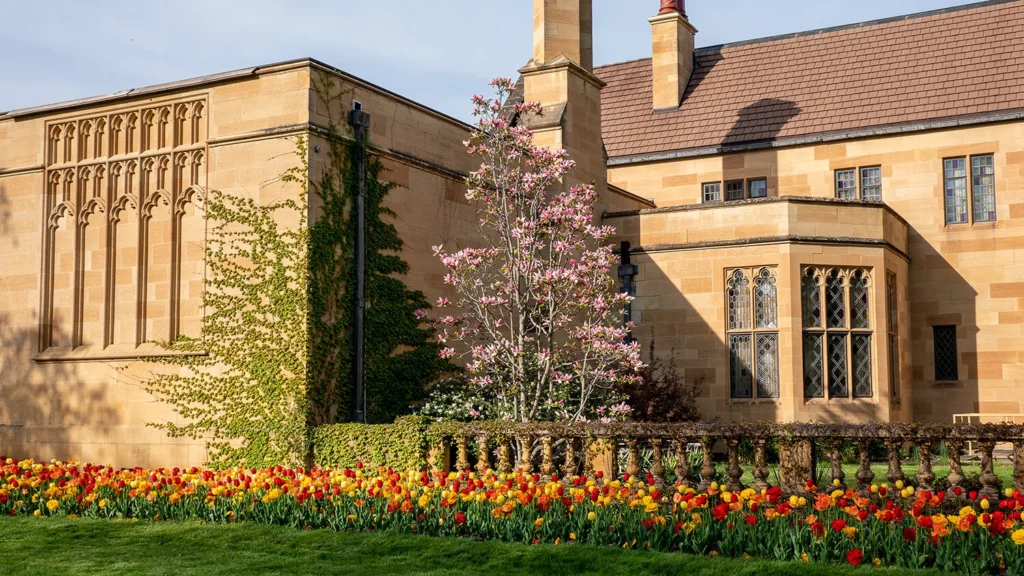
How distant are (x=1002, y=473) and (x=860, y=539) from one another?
9338 millimetres

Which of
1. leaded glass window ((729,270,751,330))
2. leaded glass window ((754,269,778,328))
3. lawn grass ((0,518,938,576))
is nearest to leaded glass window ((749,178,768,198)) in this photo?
leaded glass window ((729,270,751,330))

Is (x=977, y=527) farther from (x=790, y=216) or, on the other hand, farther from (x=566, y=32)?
(x=566, y=32)

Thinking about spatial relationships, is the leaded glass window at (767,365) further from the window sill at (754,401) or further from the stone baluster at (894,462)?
the stone baluster at (894,462)

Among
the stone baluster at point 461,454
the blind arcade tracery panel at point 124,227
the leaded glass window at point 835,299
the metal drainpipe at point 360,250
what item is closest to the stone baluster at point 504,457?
the stone baluster at point 461,454

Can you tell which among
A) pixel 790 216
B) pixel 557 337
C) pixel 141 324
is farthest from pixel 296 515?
pixel 790 216

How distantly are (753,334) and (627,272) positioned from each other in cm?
269

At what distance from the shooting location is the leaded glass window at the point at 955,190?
23703 millimetres

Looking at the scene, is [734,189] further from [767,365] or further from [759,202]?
[767,365]

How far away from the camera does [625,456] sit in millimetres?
14320

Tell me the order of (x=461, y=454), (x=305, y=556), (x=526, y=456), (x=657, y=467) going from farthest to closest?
(x=461, y=454), (x=526, y=456), (x=657, y=467), (x=305, y=556)

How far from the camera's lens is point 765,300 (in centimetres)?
1930

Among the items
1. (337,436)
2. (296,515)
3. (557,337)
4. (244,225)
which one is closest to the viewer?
(296,515)

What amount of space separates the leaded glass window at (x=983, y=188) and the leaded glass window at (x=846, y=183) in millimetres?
2467

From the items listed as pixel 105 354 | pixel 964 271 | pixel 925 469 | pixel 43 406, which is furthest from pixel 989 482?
pixel 964 271
